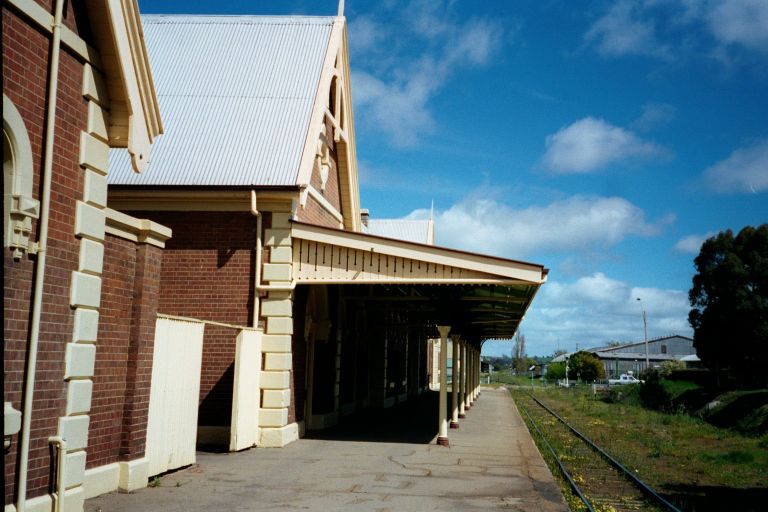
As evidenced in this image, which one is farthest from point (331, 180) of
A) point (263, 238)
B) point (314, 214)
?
point (263, 238)

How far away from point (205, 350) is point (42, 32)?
25.3 ft

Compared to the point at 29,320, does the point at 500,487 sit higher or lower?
lower

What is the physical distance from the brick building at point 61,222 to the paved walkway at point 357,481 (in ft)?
4.53

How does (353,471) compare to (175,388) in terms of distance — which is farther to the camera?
(353,471)

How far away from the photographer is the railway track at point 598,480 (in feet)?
34.9

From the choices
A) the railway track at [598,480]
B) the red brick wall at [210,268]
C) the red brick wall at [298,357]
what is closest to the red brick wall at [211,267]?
the red brick wall at [210,268]

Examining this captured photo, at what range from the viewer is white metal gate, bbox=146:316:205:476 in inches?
383

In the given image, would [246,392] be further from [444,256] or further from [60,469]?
[60,469]

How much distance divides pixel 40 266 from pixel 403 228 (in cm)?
3302

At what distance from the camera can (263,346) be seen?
537 inches

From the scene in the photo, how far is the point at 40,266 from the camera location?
6582 mm

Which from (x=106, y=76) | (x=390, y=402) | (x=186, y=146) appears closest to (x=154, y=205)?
(x=186, y=146)

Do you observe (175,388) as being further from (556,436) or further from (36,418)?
(556,436)

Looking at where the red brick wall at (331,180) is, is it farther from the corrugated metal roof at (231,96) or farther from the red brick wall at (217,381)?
the red brick wall at (217,381)
